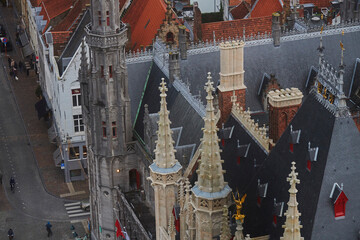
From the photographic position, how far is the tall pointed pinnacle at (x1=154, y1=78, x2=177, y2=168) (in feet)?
245

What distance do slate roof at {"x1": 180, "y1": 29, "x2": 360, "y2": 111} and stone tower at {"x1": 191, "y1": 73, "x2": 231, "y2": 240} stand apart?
1643 inches

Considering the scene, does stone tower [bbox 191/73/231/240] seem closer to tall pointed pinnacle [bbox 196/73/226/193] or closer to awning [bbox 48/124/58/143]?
tall pointed pinnacle [bbox 196/73/226/193]

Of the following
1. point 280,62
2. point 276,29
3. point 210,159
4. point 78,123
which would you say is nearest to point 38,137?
point 78,123

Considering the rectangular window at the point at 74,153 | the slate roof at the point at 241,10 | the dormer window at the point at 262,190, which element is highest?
the dormer window at the point at 262,190

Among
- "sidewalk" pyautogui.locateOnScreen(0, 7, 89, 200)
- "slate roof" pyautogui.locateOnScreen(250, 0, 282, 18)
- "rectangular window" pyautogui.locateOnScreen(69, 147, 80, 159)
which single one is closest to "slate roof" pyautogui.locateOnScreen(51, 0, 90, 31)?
"sidewalk" pyautogui.locateOnScreen(0, 7, 89, 200)

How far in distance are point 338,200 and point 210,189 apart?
906cm

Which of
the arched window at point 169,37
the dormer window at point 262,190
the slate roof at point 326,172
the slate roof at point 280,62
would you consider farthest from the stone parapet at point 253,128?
the arched window at point 169,37

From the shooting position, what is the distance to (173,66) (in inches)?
4154

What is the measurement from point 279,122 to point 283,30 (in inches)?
1706

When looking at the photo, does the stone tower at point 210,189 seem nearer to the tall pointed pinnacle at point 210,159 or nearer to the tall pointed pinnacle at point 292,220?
the tall pointed pinnacle at point 210,159

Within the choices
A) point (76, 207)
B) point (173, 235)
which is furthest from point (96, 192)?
point (173, 235)

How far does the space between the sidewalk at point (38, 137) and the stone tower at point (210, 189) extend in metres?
62.4

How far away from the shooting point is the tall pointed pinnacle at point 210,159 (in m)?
66.4

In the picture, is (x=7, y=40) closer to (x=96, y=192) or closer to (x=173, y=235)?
(x=96, y=192)
